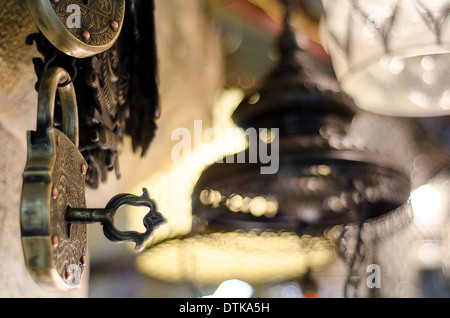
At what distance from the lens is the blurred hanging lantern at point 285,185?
2.78 feet

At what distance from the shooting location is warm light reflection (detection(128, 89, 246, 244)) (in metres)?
1.29

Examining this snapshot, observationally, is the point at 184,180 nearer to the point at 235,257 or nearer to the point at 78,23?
the point at 235,257

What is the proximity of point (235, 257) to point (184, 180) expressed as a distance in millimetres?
288

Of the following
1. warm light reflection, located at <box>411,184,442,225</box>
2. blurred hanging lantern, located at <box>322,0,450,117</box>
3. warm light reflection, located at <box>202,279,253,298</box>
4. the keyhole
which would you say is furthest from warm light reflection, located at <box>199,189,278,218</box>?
warm light reflection, located at <box>411,184,442,225</box>

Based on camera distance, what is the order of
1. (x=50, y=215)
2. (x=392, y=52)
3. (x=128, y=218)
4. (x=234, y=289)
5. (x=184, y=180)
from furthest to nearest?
(x=234, y=289) → (x=184, y=180) → (x=128, y=218) → (x=392, y=52) → (x=50, y=215)

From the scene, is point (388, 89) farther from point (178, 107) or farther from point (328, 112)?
point (178, 107)

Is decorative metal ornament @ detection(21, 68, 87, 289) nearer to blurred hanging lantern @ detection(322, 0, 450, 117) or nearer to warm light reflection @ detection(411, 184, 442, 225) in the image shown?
blurred hanging lantern @ detection(322, 0, 450, 117)

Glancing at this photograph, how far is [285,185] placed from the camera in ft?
3.88

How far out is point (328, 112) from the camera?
33.9 inches

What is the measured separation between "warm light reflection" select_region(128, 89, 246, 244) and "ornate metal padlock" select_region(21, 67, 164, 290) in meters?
0.65

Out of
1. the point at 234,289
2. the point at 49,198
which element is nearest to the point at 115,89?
the point at 49,198

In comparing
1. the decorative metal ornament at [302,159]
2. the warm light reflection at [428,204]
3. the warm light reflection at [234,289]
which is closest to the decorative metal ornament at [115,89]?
the decorative metal ornament at [302,159]

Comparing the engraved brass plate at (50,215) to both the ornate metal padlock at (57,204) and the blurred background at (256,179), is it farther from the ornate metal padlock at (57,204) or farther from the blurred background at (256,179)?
the blurred background at (256,179)

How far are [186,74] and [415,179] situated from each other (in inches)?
51.1
